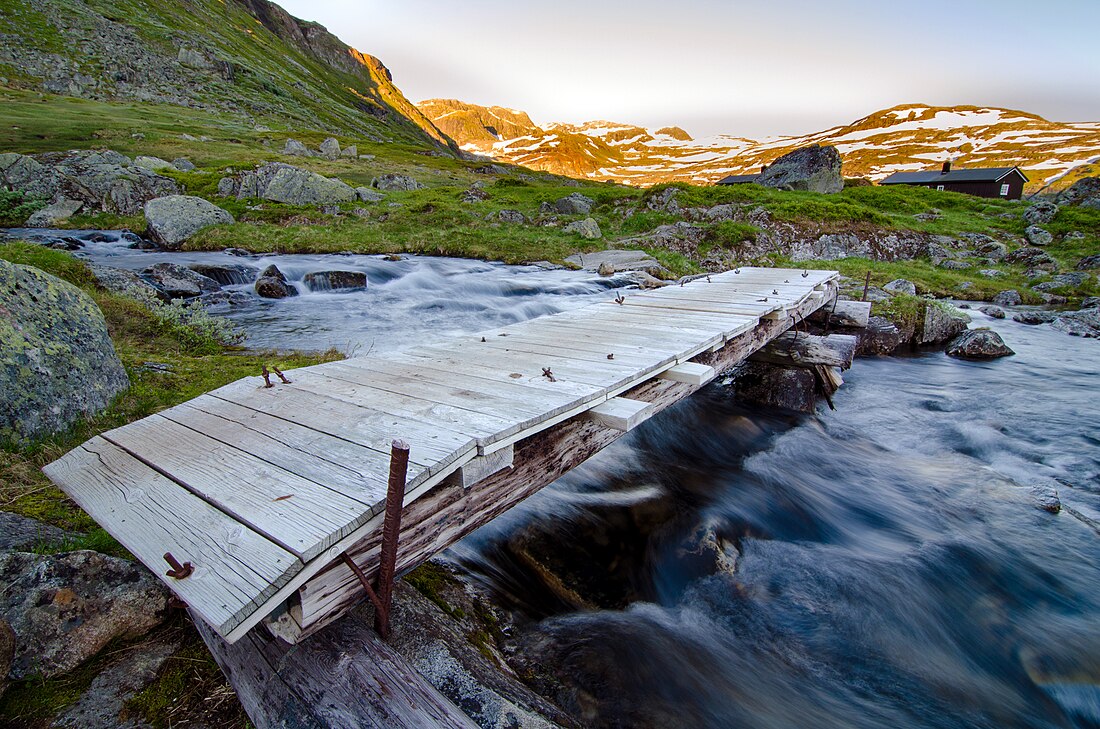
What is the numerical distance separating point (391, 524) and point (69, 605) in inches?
70.9

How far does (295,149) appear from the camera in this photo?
188ft

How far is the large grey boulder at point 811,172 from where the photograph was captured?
115ft

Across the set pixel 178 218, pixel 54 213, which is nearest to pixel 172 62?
pixel 54 213

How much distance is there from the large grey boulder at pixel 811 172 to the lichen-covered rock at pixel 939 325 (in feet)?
78.9

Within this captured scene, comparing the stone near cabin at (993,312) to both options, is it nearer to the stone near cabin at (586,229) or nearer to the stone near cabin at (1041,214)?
the stone near cabin at (586,229)

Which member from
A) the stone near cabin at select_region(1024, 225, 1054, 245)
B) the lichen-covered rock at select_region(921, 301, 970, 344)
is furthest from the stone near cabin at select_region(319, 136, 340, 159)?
the stone near cabin at select_region(1024, 225, 1054, 245)

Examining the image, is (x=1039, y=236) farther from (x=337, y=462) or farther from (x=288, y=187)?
(x=288, y=187)

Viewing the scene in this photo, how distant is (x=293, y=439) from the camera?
11.0ft

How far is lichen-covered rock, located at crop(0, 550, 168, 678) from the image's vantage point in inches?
99.0

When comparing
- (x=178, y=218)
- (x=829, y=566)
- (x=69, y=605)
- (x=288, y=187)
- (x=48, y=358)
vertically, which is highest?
(x=288, y=187)

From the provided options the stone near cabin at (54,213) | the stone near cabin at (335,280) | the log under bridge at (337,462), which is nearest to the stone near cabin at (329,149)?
the stone near cabin at (54,213)

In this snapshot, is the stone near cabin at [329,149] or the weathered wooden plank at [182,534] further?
the stone near cabin at [329,149]

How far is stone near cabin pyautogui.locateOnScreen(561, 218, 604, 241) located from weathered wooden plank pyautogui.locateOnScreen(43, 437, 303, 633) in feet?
74.2

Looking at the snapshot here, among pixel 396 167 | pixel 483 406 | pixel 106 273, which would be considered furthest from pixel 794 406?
pixel 396 167
